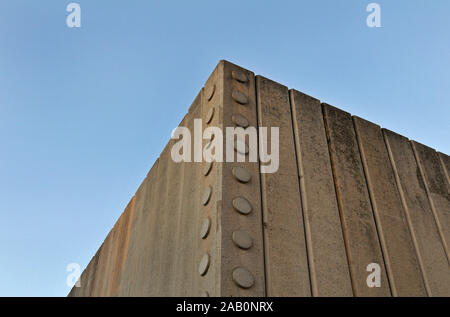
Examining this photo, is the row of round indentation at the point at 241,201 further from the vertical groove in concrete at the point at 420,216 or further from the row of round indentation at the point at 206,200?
the vertical groove in concrete at the point at 420,216

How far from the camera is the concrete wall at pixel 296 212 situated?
16.9 ft

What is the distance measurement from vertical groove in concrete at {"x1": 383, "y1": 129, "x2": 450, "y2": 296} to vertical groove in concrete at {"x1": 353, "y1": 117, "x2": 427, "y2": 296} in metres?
0.13

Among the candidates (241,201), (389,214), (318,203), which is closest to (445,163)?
(389,214)

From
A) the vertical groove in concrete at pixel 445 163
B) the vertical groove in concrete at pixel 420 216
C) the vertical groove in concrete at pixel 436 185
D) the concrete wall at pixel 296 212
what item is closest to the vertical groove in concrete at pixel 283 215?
the concrete wall at pixel 296 212

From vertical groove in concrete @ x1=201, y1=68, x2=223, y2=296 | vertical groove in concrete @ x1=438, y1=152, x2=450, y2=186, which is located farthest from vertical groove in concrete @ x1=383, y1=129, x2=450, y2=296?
vertical groove in concrete @ x1=201, y1=68, x2=223, y2=296

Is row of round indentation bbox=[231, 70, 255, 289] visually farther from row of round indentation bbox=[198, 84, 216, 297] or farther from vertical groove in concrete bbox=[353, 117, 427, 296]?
vertical groove in concrete bbox=[353, 117, 427, 296]

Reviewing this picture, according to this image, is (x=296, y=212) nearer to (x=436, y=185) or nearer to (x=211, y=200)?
(x=211, y=200)

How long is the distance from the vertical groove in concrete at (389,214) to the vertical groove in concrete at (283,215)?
1.29 meters

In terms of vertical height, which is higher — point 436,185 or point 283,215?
point 436,185

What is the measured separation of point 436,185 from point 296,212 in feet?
10.5

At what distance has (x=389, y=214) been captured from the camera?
6.57m

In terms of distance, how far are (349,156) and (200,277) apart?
284 cm

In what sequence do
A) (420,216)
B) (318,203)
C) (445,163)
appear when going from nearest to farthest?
(318,203), (420,216), (445,163)

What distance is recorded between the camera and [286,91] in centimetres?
686
